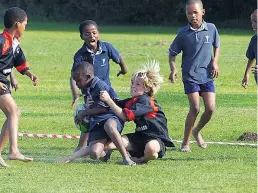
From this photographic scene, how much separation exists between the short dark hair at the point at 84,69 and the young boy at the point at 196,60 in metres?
1.66

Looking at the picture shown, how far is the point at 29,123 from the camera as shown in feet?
55.1

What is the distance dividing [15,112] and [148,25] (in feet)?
165

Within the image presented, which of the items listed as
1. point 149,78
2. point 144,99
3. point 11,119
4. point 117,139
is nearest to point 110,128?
point 117,139

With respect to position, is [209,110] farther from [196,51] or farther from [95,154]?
[95,154]

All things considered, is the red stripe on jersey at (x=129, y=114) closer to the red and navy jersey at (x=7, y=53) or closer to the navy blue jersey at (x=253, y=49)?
the red and navy jersey at (x=7, y=53)

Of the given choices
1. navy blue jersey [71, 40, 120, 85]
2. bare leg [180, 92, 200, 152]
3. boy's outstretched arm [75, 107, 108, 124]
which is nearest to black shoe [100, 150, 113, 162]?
boy's outstretched arm [75, 107, 108, 124]

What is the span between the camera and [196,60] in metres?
13.1

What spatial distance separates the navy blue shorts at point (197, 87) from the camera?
13047 millimetres

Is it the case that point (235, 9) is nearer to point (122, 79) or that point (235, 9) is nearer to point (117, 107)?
point (122, 79)

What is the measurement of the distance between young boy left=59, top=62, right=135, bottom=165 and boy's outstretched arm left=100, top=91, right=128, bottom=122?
A: 20 cm

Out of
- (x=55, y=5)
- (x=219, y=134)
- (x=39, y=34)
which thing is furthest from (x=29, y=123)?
(x=55, y=5)

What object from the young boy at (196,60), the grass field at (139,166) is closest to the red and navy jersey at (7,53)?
the grass field at (139,166)

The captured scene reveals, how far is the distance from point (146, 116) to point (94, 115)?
2.04 feet

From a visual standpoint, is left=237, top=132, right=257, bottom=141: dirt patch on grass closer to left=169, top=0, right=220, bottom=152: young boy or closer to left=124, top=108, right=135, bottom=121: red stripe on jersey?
left=169, top=0, right=220, bottom=152: young boy
